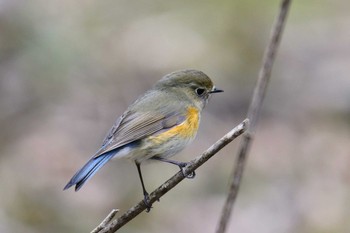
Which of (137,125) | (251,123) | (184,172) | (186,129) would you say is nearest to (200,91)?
(186,129)

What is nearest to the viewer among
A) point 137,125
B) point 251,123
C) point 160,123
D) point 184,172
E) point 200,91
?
point 251,123

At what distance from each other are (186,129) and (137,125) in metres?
0.25

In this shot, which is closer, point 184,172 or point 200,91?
point 184,172

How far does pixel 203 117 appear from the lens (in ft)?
22.0

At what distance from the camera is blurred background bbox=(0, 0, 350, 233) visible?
18.2 ft

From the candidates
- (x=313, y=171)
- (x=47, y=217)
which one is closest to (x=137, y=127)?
(x=47, y=217)

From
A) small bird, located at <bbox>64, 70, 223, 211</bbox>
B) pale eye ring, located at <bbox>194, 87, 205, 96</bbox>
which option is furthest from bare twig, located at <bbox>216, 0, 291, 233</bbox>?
pale eye ring, located at <bbox>194, 87, 205, 96</bbox>

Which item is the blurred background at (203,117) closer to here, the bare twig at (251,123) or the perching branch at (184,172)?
the perching branch at (184,172)

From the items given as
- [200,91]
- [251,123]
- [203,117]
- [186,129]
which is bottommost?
[203,117]

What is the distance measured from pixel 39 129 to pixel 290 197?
2.22 m

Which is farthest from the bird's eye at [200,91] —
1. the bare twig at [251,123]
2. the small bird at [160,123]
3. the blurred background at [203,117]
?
the bare twig at [251,123]

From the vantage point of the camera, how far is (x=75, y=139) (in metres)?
6.41

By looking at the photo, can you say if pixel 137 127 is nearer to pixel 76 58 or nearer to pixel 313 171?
pixel 313 171

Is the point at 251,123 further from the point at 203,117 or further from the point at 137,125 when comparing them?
the point at 203,117
